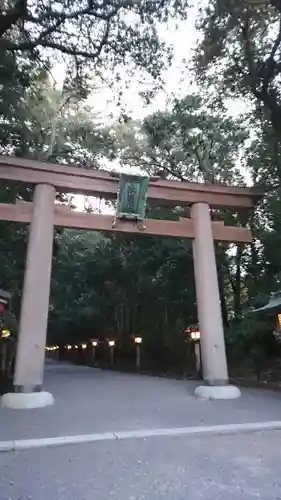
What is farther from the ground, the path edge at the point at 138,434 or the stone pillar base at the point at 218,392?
the stone pillar base at the point at 218,392

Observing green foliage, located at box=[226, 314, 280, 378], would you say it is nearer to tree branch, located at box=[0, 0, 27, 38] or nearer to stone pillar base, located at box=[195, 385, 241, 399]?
stone pillar base, located at box=[195, 385, 241, 399]

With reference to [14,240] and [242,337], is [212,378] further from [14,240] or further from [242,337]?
[14,240]

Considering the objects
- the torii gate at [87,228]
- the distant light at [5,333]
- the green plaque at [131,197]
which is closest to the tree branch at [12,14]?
the torii gate at [87,228]

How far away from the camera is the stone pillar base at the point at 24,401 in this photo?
7.40 m

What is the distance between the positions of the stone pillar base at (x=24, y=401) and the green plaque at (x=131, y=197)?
12.9 feet

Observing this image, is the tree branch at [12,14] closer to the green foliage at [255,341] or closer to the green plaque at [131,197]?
the green plaque at [131,197]

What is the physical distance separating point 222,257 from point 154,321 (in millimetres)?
5211

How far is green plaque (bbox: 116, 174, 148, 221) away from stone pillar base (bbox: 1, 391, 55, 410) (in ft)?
12.9

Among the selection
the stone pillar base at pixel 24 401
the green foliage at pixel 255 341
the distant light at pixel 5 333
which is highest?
the distant light at pixel 5 333

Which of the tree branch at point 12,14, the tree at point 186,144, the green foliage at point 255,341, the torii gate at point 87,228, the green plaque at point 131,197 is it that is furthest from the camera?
the tree at point 186,144

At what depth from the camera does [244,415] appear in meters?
6.66

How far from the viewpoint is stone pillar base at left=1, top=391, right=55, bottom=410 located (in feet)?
24.3

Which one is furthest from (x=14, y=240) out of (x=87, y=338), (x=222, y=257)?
(x=87, y=338)

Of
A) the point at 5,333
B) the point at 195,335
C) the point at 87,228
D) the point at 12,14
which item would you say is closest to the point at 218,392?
the point at 87,228
